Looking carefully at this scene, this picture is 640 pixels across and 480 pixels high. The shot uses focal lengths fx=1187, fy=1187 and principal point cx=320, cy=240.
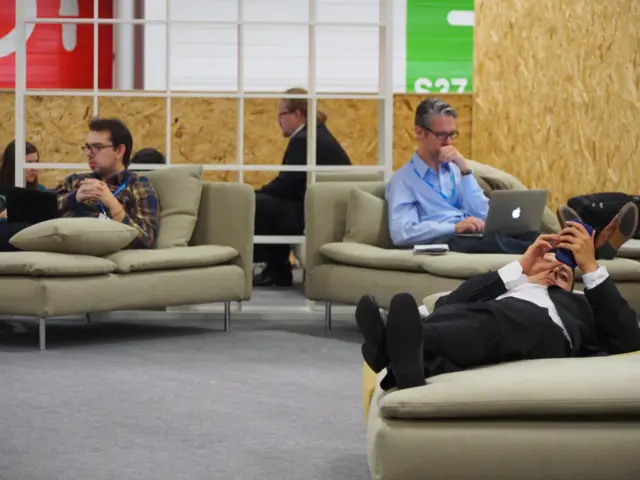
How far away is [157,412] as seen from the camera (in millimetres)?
3746

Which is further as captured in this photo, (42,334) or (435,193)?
(435,193)

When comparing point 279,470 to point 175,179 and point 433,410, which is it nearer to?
point 433,410

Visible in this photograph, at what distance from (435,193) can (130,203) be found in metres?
1.46

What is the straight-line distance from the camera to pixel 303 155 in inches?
263

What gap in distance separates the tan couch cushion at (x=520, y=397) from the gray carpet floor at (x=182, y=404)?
0.61 m

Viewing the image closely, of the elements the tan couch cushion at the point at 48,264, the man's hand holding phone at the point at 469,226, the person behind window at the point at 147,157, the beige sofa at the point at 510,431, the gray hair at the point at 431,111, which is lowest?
the beige sofa at the point at 510,431

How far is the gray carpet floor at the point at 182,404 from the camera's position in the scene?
307 centimetres

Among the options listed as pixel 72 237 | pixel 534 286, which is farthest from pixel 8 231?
pixel 534 286

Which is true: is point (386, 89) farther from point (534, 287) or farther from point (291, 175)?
point (534, 287)

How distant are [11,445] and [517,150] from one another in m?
5.81

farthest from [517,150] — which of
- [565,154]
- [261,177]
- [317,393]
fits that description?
[317,393]

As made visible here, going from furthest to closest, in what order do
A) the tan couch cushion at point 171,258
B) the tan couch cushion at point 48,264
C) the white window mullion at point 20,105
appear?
the white window mullion at point 20,105 < the tan couch cushion at point 171,258 < the tan couch cushion at point 48,264

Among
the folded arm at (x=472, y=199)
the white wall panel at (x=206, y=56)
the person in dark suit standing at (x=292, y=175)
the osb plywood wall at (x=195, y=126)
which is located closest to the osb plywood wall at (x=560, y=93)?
the osb plywood wall at (x=195, y=126)

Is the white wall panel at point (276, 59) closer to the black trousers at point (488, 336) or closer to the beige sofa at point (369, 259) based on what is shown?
the beige sofa at point (369, 259)
